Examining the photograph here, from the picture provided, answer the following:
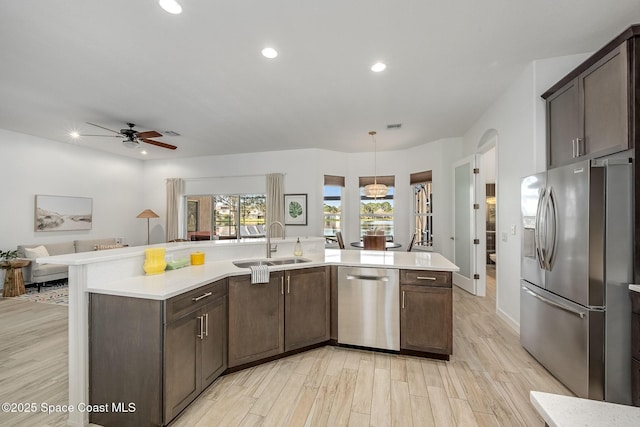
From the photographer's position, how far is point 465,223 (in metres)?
4.82

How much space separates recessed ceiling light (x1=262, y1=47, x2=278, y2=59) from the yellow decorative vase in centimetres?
202

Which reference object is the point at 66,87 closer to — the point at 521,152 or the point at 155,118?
the point at 155,118

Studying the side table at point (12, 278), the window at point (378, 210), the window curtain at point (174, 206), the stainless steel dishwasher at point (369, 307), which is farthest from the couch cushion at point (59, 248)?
the window at point (378, 210)

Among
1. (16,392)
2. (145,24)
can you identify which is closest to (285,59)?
(145,24)

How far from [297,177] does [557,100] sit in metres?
4.64

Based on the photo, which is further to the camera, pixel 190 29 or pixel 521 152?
pixel 521 152

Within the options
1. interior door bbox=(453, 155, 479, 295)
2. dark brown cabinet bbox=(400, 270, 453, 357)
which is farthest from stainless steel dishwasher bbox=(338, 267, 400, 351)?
interior door bbox=(453, 155, 479, 295)

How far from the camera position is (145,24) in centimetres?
220

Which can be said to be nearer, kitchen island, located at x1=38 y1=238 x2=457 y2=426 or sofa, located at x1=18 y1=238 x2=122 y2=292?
kitchen island, located at x1=38 y1=238 x2=457 y2=426

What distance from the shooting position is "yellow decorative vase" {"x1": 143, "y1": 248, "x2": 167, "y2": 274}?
217 centimetres

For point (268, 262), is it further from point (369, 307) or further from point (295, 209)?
point (295, 209)

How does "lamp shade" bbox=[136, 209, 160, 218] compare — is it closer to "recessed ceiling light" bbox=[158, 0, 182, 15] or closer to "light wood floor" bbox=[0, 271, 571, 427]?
"light wood floor" bbox=[0, 271, 571, 427]

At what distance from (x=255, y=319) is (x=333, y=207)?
14.2 ft

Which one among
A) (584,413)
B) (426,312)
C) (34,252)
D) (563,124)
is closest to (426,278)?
(426,312)
